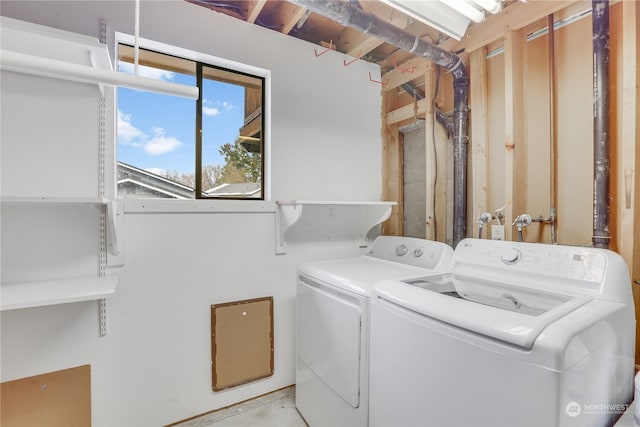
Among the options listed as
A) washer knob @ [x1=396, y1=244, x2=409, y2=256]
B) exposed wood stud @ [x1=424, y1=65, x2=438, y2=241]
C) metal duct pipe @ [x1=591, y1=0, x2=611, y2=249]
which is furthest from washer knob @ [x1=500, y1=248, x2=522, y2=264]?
exposed wood stud @ [x1=424, y1=65, x2=438, y2=241]

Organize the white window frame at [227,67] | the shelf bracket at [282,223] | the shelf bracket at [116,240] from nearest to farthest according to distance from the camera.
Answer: the shelf bracket at [116,240] < the white window frame at [227,67] < the shelf bracket at [282,223]

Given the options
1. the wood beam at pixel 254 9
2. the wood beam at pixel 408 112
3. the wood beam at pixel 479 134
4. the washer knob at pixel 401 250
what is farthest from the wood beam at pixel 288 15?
the washer knob at pixel 401 250

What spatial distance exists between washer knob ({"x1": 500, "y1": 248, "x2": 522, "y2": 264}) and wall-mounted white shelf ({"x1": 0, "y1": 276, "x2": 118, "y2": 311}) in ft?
5.98

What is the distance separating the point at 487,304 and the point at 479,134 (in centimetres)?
125

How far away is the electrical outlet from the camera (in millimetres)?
1739

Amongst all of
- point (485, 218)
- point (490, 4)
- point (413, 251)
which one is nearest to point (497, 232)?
point (485, 218)

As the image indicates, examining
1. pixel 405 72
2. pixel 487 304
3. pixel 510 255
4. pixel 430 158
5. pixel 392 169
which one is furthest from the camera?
pixel 392 169

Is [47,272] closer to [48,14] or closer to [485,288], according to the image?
[48,14]

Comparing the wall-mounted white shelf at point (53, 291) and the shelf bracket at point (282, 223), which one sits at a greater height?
the shelf bracket at point (282, 223)

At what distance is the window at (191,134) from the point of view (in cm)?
183

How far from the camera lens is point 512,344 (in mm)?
821

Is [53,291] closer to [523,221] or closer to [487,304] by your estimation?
[487,304]

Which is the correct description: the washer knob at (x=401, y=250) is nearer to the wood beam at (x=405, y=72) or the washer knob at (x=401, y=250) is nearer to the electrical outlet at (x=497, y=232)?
the electrical outlet at (x=497, y=232)

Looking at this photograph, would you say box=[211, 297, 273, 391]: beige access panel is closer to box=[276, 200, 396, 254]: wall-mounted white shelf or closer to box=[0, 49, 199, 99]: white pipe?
box=[276, 200, 396, 254]: wall-mounted white shelf
